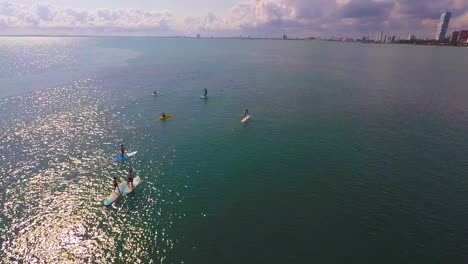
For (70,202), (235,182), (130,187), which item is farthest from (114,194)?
(235,182)

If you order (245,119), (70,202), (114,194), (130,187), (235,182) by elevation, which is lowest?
(70,202)

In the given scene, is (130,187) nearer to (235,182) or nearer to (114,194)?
(114,194)

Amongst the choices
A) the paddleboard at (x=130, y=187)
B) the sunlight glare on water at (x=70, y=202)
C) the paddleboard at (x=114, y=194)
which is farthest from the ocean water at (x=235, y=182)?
the paddleboard at (x=130, y=187)

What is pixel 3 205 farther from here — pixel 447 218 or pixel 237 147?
pixel 447 218

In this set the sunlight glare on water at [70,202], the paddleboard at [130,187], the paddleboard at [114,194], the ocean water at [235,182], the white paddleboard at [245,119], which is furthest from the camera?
the white paddleboard at [245,119]


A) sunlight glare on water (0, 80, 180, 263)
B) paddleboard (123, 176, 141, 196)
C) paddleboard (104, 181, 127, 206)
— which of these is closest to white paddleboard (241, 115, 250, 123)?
sunlight glare on water (0, 80, 180, 263)

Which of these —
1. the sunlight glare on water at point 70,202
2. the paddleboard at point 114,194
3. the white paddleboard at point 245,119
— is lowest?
the sunlight glare on water at point 70,202

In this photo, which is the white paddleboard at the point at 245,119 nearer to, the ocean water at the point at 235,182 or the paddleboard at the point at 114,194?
the ocean water at the point at 235,182

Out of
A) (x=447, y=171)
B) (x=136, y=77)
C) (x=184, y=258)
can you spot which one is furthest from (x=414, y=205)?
(x=136, y=77)

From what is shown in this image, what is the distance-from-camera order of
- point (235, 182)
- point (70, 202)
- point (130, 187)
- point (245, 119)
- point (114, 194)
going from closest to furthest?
point (70, 202)
point (114, 194)
point (130, 187)
point (235, 182)
point (245, 119)

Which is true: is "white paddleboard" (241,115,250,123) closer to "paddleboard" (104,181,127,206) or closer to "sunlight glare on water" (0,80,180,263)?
"sunlight glare on water" (0,80,180,263)
